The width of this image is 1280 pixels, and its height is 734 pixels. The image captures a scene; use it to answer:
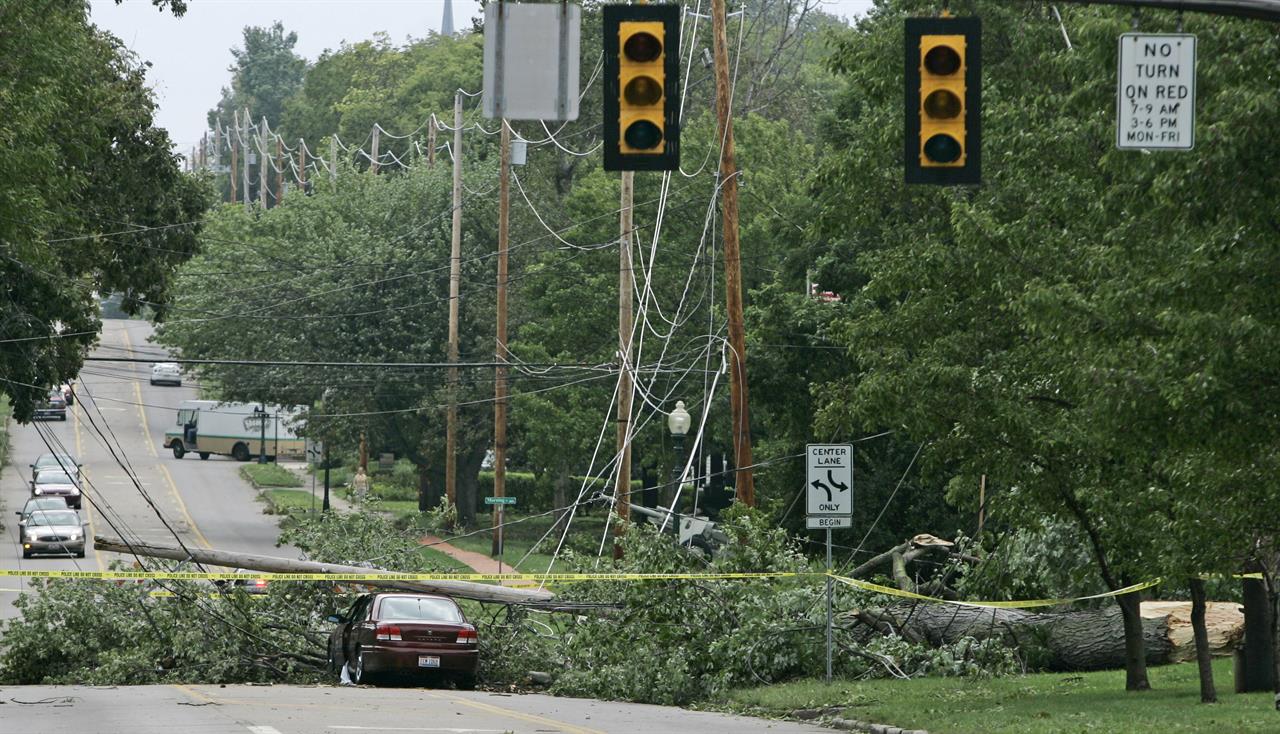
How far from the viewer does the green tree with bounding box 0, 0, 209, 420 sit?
25.5m

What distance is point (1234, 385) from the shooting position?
42.5ft

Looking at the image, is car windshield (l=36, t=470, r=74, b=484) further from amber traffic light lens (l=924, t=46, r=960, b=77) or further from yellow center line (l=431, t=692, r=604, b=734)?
amber traffic light lens (l=924, t=46, r=960, b=77)

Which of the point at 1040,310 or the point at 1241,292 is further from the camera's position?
the point at 1040,310

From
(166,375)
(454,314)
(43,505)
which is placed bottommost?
(43,505)

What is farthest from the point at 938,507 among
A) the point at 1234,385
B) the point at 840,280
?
the point at 1234,385

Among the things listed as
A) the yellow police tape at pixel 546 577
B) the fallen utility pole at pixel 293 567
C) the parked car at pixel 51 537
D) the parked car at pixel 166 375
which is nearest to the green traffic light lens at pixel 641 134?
the yellow police tape at pixel 546 577

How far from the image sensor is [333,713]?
1744cm

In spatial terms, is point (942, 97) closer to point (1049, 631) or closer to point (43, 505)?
point (1049, 631)

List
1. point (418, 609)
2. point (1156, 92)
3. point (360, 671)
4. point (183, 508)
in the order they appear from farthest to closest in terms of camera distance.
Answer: point (183, 508) → point (418, 609) → point (360, 671) → point (1156, 92)

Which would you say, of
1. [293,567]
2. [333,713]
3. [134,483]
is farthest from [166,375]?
[333,713]

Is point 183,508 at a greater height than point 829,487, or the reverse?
point 829,487

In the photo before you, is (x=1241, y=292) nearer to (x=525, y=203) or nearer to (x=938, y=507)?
(x=938, y=507)

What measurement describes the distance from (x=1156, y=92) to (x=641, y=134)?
3.53 m

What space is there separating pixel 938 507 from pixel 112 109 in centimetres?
1875
